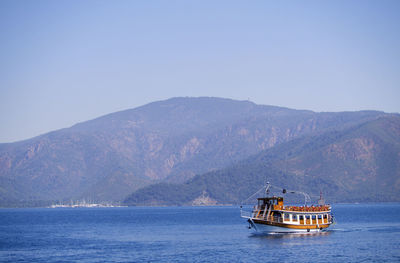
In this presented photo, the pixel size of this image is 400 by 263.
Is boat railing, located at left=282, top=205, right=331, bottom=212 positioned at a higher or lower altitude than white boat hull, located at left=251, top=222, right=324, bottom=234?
higher

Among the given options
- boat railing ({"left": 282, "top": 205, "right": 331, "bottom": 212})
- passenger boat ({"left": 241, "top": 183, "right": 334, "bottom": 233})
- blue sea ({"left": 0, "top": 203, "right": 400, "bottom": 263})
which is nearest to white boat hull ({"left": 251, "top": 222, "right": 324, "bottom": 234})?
passenger boat ({"left": 241, "top": 183, "right": 334, "bottom": 233})

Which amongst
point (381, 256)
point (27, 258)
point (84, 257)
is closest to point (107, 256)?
point (84, 257)

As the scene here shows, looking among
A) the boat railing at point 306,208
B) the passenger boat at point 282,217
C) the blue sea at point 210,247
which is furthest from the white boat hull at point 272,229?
the boat railing at point 306,208

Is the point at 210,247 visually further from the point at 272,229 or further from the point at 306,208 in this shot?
the point at 306,208

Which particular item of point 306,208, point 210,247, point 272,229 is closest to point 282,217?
point 272,229

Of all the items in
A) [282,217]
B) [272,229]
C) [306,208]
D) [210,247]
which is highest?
[306,208]

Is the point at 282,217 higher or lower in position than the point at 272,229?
higher

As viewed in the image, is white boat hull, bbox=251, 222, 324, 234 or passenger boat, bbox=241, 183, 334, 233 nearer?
passenger boat, bbox=241, 183, 334, 233

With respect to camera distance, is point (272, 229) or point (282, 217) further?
point (272, 229)

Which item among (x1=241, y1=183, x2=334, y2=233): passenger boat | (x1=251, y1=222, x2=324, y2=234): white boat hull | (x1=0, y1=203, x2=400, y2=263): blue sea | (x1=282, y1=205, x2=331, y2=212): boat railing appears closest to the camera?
(x1=0, y1=203, x2=400, y2=263): blue sea

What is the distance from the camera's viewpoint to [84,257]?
125 meters

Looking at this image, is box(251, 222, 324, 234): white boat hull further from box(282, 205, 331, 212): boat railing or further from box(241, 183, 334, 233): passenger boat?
box(282, 205, 331, 212): boat railing

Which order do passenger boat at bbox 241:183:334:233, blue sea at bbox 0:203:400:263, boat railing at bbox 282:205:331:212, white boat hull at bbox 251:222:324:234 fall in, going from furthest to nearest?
boat railing at bbox 282:205:331:212
white boat hull at bbox 251:222:324:234
passenger boat at bbox 241:183:334:233
blue sea at bbox 0:203:400:263

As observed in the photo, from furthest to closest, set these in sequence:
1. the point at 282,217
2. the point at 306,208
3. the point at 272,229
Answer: the point at 306,208 → the point at 272,229 → the point at 282,217
